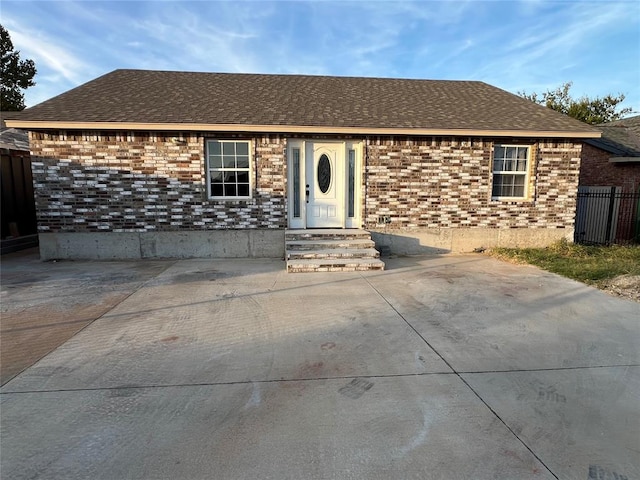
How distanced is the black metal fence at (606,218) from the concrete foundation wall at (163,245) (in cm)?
1062

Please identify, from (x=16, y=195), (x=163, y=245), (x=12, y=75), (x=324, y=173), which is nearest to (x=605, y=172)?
(x=324, y=173)

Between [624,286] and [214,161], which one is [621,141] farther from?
[214,161]

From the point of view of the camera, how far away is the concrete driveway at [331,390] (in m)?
2.46

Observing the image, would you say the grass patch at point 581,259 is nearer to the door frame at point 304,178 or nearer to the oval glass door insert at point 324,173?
the door frame at point 304,178

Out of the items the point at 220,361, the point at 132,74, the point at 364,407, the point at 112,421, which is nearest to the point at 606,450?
the point at 364,407

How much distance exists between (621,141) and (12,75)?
3532cm

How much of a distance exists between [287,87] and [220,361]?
9.94 metres

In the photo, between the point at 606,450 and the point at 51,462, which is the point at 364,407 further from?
the point at 51,462

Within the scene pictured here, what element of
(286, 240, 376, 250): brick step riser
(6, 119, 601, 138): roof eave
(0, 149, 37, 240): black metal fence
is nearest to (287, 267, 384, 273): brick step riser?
(286, 240, 376, 250): brick step riser

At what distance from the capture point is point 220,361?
12.7ft

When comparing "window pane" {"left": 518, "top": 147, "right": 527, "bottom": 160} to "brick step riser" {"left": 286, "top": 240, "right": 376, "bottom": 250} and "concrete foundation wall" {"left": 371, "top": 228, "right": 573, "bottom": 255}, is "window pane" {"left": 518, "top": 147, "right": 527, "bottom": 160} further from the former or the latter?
"brick step riser" {"left": 286, "top": 240, "right": 376, "bottom": 250}

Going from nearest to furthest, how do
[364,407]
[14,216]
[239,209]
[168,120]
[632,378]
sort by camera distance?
1. [364,407]
2. [632,378]
3. [168,120]
4. [239,209]
5. [14,216]

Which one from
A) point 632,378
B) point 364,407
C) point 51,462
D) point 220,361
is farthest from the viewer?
point 220,361

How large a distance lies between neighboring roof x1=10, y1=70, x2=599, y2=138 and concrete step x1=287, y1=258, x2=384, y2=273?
3.21m
